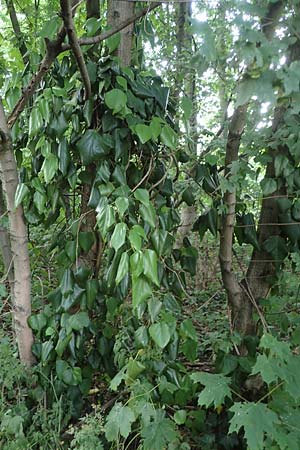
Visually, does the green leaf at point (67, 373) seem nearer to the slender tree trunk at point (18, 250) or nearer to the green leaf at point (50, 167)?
the slender tree trunk at point (18, 250)

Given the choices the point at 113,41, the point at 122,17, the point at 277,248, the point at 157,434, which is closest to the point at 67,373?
the point at 157,434

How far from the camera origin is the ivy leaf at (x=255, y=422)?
1.16 m

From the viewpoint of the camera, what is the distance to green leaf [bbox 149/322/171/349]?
54.7 inches

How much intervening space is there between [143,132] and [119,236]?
0.35 metres

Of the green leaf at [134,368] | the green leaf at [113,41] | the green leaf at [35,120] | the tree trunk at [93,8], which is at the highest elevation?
the tree trunk at [93,8]

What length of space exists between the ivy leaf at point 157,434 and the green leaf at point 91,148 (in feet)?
2.95

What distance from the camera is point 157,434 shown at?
142 centimetres

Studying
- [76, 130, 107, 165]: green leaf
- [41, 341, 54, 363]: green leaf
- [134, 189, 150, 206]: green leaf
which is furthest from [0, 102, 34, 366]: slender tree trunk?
[134, 189, 150, 206]: green leaf

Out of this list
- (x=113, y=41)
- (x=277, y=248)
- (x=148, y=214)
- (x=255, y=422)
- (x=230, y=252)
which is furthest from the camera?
(x=230, y=252)

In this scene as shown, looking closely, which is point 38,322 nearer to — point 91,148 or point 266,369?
point 91,148

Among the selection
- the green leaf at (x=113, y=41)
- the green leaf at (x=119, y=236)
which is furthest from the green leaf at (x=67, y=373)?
the green leaf at (x=113, y=41)

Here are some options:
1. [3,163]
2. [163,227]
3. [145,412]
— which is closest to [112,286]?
[163,227]

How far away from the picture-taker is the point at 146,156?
162cm

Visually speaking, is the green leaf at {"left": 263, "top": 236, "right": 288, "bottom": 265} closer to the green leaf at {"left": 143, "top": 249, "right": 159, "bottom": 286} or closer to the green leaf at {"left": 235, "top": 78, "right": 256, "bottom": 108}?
the green leaf at {"left": 143, "top": 249, "right": 159, "bottom": 286}
